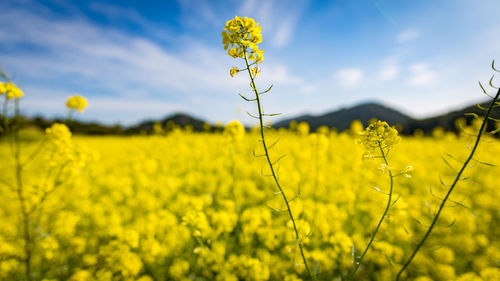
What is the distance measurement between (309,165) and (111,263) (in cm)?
438

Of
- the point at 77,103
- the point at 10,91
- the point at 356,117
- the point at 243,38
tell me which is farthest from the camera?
the point at 356,117

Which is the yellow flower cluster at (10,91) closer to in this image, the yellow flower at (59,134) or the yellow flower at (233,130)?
the yellow flower at (59,134)

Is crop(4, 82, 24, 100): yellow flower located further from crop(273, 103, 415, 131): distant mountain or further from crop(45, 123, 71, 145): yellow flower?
crop(273, 103, 415, 131): distant mountain

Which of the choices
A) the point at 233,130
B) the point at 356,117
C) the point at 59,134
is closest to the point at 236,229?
the point at 233,130

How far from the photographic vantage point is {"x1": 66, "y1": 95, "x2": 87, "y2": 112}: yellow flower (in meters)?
2.11

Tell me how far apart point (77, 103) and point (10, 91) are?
49cm

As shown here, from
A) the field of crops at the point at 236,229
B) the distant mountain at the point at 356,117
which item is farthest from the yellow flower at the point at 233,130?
the distant mountain at the point at 356,117

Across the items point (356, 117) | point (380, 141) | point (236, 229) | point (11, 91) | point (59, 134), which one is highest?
point (11, 91)

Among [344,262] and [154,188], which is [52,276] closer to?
[154,188]

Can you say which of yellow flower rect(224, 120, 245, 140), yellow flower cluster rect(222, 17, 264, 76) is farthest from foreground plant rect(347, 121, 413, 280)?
yellow flower rect(224, 120, 245, 140)

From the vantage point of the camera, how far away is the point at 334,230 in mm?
2863

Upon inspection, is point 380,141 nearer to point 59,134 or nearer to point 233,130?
point 233,130

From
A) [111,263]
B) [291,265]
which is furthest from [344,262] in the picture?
[111,263]

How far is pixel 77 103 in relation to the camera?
7.00ft
